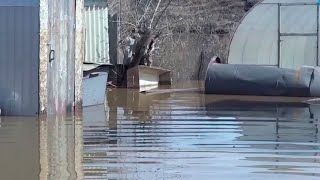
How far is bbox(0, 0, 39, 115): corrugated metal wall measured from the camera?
467 inches

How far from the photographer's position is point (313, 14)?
69.1 feet

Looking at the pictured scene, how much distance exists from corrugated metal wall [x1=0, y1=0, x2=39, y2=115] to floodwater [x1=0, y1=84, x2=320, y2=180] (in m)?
0.54

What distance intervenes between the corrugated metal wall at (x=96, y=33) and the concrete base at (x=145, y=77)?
3.50 feet

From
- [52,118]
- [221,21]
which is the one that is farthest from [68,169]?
[221,21]

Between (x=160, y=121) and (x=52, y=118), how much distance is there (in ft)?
6.32

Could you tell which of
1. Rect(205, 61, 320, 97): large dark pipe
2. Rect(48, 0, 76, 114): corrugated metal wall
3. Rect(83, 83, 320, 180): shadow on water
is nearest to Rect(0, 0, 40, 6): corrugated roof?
Rect(48, 0, 76, 114): corrugated metal wall

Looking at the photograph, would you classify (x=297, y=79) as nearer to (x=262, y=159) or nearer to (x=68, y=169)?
(x=262, y=159)

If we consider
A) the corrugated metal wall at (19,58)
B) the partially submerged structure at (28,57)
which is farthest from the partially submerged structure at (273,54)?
the corrugated metal wall at (19,58)

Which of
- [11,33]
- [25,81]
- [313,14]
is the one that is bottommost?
[25,81]

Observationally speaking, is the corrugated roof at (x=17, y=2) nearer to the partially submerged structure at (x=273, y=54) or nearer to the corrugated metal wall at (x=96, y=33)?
the partially submerged structure at (x=273, y=54)

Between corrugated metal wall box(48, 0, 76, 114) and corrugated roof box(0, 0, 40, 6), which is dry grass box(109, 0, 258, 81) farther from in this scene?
corrugated roof box(0, 0, 40, 6)

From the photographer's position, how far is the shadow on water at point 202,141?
7188 mm

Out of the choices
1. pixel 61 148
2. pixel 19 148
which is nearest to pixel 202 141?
pixel 61 148

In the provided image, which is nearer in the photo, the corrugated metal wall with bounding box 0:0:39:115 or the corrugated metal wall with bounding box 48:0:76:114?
the corrugated metal wall with bounding box 0:0:39:115
